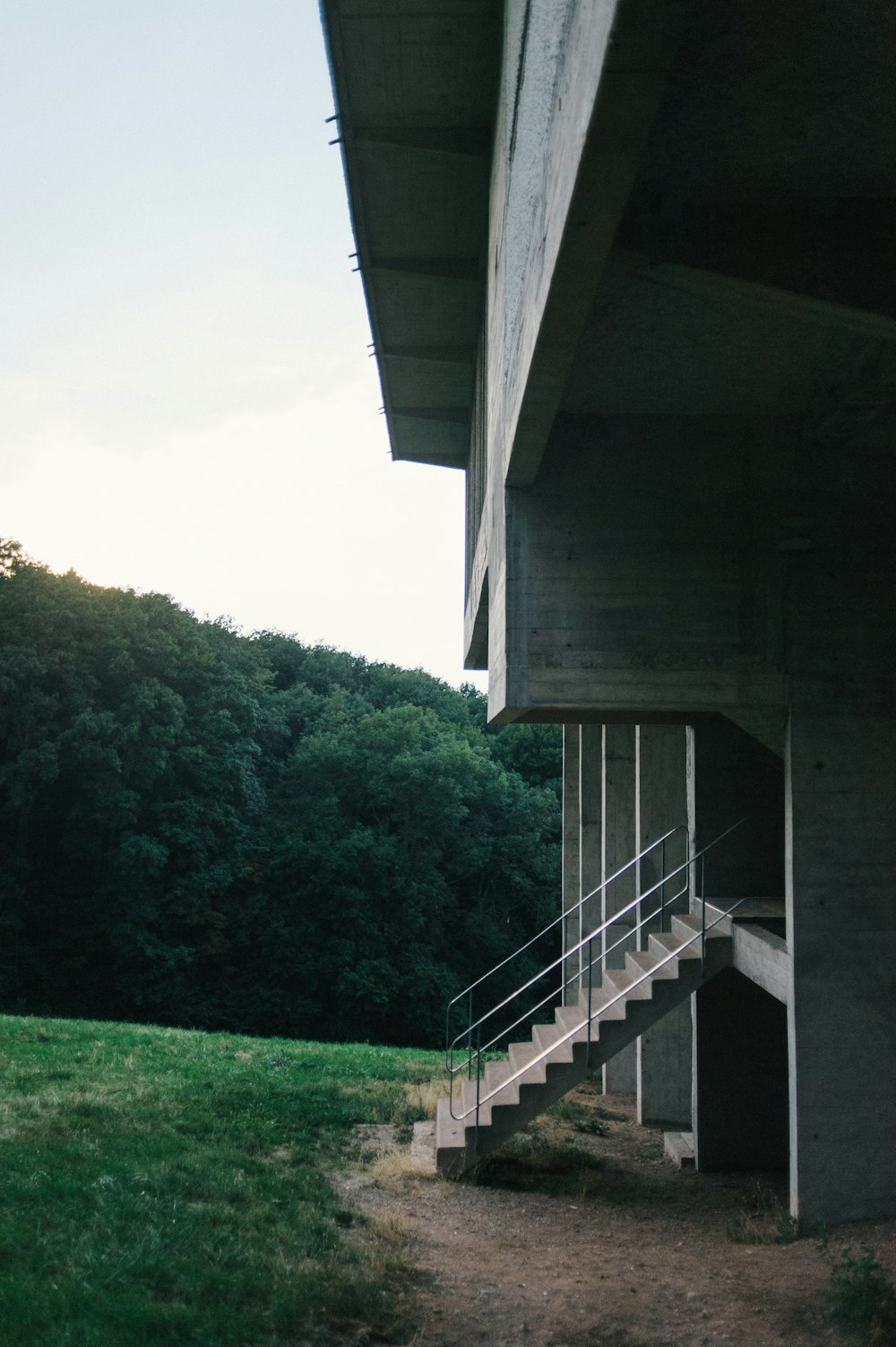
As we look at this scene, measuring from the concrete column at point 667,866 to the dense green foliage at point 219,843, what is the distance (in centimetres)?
2336

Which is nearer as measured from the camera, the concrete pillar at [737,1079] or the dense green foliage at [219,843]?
the concrete pillar at [737,1079]

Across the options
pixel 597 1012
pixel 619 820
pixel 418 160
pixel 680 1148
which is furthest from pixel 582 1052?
pixel 418 160

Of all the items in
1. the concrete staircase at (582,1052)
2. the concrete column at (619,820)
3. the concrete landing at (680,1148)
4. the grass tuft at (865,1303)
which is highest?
the concrete column at (619,820)

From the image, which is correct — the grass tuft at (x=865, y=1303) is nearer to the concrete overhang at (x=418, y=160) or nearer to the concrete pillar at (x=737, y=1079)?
the concrete pillar at (x=737, y=1079)

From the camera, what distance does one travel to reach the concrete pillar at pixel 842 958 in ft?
29.3

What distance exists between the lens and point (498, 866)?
43.9 metres

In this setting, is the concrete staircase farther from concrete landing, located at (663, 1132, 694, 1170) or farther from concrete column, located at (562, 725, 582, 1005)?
concrete column, located at (562, 725, 582, 1005)

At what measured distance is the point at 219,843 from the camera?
3744cm

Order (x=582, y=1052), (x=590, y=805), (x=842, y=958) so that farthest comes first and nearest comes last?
1. (x=590, y=805)
2. (x=582, y=1052)
3. (x=842, y=958)

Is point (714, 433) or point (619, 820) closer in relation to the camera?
point (714, 433)

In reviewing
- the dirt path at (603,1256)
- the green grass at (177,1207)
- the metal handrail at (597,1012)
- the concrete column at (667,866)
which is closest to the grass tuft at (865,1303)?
the dirt path at (603,1256)

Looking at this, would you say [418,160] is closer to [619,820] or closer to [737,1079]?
[619,820]

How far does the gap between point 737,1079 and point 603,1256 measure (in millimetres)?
3494

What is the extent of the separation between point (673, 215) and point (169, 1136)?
8732mm
